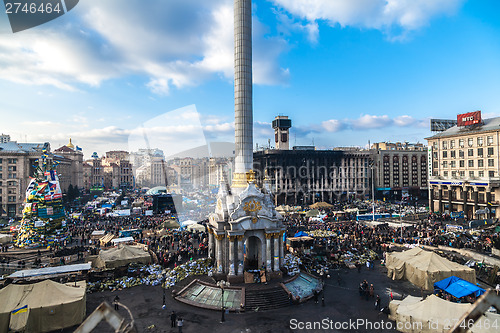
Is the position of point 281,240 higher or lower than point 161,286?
higher

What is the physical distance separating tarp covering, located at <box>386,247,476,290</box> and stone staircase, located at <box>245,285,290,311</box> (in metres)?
12.7

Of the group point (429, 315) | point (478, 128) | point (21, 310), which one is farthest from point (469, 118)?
point (21, 310)

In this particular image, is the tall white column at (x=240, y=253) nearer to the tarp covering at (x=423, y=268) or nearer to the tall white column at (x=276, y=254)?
the tall white column at (x=276, y=254)

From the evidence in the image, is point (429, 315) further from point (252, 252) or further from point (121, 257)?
point (121, 257)

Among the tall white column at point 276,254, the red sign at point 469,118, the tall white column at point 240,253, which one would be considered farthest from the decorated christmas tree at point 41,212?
the red sign at point 469,118

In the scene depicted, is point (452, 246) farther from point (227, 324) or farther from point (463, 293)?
point (227, 324)

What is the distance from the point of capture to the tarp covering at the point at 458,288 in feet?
78.2

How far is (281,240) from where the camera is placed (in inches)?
1250

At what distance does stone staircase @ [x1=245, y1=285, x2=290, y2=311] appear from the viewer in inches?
1005

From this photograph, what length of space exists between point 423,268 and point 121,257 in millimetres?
30109

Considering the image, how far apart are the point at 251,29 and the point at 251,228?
68.9 feet

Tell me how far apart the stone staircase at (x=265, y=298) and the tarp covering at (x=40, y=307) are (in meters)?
12.6

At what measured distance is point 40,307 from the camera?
21.8 metres

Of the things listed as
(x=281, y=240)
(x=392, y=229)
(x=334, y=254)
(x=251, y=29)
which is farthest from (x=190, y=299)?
(x=392, y=229)
